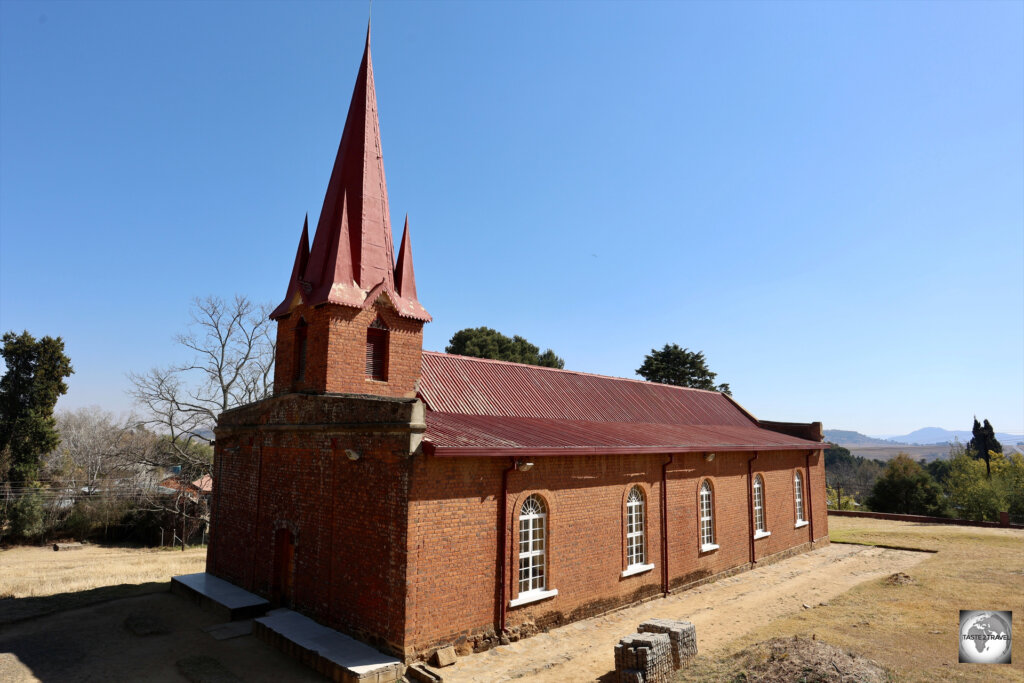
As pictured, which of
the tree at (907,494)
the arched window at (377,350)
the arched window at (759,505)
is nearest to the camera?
the arched window at (377,350)

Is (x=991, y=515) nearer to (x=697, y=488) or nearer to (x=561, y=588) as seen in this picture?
(x=697, y=488)

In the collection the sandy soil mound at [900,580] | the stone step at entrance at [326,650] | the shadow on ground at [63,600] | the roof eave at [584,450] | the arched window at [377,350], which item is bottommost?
the shadow on ground at [63,600]

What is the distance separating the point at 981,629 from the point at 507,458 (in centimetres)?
1020

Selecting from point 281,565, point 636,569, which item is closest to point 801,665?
point 636,569

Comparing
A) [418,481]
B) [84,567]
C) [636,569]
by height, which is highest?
[418,481]

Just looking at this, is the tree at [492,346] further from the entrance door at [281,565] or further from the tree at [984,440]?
the tree at [984,440]

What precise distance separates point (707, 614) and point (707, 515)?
412cm

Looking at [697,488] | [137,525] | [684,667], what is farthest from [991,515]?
[137,525]

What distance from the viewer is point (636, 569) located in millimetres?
14258

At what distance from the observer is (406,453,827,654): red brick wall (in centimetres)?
1010

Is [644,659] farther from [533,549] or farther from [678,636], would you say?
[533,549]

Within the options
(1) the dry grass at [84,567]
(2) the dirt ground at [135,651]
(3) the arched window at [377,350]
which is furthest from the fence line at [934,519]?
(1) the dry grass at [84,567]

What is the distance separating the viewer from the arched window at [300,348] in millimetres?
13815

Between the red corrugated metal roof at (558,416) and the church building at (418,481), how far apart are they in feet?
0.31
